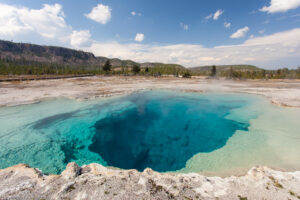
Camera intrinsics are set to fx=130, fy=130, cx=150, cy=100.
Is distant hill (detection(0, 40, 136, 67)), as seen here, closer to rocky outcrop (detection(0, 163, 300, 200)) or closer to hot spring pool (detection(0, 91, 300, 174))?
hot spring pool (detection(0, 91, 300, 174))

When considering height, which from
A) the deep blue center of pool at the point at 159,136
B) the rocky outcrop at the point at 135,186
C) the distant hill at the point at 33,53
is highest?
the distant hill at the point at 33,53

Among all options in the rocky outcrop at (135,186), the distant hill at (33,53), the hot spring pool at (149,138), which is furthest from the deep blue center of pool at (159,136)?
the distant hill at (33,53)

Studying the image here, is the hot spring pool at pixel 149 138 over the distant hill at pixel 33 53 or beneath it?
beneath

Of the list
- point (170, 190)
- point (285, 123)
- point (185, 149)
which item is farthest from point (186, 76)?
point (170, 190)

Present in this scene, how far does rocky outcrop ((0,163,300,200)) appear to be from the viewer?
471 cm

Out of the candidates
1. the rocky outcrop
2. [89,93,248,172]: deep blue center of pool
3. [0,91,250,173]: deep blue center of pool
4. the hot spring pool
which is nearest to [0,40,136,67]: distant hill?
[0,91,250,173]: deep blue center of pool

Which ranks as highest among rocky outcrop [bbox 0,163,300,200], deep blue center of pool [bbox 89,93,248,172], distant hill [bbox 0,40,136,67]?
distant hill [bbox 0,40,136,67]

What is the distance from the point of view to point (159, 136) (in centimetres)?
1280

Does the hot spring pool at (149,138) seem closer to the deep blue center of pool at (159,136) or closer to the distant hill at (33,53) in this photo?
the deep blue center of pool at (159,136)

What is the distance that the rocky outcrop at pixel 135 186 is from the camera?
15.5 feet

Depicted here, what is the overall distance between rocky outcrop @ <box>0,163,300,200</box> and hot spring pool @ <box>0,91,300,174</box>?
205cm

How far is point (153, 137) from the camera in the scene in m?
12.6

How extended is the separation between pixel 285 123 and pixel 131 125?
53.5ft

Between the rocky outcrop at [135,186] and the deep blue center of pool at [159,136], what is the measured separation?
128 inches
